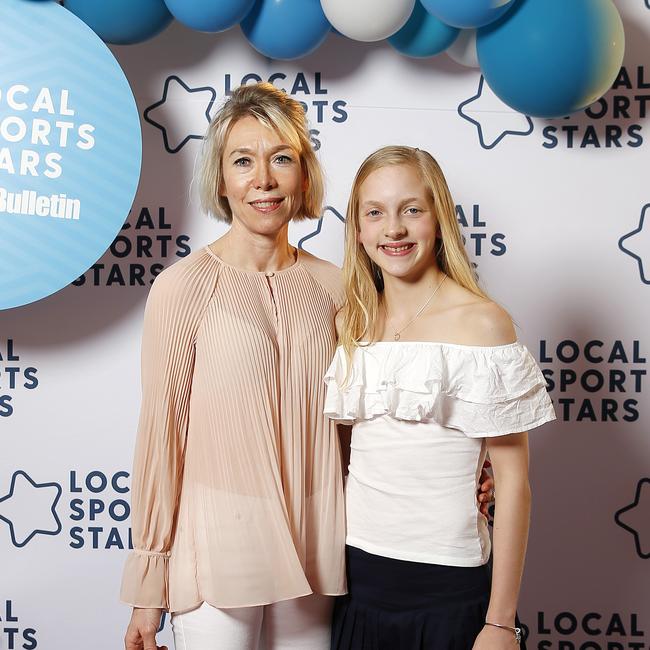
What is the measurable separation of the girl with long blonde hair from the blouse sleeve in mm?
252

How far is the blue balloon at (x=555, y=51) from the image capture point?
1.62 meters

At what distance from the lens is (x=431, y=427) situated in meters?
1.29

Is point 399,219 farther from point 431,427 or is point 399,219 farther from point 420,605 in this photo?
point 420,605

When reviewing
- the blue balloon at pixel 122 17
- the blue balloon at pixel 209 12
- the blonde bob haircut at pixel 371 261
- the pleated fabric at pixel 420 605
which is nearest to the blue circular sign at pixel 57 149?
the blue balloon at pixel 122 17

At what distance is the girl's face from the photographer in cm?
132

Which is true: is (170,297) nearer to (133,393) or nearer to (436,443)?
(436,443)

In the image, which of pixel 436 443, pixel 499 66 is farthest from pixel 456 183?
pixel 436 443

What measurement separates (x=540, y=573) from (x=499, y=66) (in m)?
1.26

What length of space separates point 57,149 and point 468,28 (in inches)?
35.7

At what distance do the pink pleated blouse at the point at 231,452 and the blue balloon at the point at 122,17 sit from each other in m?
0.62

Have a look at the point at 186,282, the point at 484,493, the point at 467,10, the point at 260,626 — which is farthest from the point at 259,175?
the point at 260,626

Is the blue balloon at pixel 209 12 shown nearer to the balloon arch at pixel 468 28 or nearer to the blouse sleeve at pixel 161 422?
the balloon arch at pixel 468 28

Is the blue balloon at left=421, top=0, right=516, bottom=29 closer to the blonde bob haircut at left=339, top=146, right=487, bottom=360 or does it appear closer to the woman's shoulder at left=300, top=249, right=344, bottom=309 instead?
the blonde bob haircut at left=339, top=146, right=487, bottom=360

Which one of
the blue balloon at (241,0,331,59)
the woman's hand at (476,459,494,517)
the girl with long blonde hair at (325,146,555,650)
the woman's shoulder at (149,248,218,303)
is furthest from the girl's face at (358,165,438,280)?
the blue balloon at (241,0,331,59)
